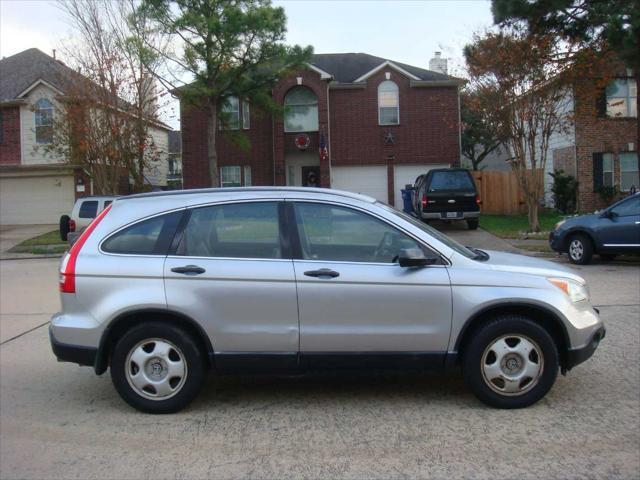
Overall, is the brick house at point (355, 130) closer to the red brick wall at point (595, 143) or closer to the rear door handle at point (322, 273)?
the red brick wall at point (595, 143)

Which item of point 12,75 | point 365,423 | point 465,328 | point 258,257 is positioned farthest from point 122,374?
point 12,75

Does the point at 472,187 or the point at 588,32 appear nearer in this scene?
the point at 588,32

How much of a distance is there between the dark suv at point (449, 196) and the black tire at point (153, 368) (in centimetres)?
1668

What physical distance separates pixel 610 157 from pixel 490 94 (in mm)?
9915

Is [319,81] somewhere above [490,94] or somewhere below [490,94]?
above

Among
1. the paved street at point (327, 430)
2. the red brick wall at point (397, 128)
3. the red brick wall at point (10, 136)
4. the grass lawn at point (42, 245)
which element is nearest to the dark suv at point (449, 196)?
the red brick wall at point (397, 128)

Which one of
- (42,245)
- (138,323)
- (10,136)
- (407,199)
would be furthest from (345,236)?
(10,136)

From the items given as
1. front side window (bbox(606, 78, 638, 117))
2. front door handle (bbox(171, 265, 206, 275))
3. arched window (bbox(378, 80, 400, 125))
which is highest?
arched window (bbox(378, 80, 400, 125))

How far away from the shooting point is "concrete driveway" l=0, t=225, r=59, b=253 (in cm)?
2381

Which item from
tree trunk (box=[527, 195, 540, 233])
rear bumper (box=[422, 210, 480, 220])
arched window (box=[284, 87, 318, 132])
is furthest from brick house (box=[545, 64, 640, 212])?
arched window (box=[284, 87, 318, 132])

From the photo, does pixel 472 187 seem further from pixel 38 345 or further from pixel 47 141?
pixel 47 141

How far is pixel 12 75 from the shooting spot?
32500mm

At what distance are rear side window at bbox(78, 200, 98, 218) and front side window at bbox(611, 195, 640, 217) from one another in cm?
1423

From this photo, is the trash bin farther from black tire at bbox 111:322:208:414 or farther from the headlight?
black tire at bbox 111:322:208:414
